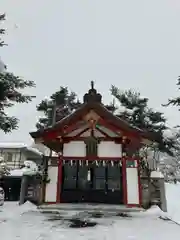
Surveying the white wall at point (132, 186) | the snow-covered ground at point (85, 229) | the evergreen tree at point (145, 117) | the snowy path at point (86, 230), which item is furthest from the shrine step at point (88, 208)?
the evergreen tree at point (145, 117)

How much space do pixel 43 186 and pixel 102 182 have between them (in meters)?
3.09

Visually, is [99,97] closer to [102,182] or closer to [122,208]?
[102,182]

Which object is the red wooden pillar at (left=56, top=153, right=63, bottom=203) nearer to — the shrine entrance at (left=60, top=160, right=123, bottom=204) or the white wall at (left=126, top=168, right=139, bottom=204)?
the shrine entrance at (left=60, top=160, right=123, bottom=204)

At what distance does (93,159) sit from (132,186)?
89.6 inches

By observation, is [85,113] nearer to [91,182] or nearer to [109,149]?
[109,149]

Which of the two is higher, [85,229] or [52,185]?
[52,185]

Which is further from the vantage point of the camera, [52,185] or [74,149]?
[74,149]

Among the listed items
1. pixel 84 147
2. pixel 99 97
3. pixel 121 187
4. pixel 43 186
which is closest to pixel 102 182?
pixel 121 187

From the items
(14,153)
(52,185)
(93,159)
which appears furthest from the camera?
(14,153)

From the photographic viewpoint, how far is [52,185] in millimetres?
11789

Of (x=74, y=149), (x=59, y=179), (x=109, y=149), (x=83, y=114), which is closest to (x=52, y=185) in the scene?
(x=59, y=179)

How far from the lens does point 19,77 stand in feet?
34.2

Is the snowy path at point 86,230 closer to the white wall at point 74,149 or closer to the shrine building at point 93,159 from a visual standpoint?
the shrine building at point 93,159

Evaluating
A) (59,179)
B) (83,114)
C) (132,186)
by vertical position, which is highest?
(83,114)
